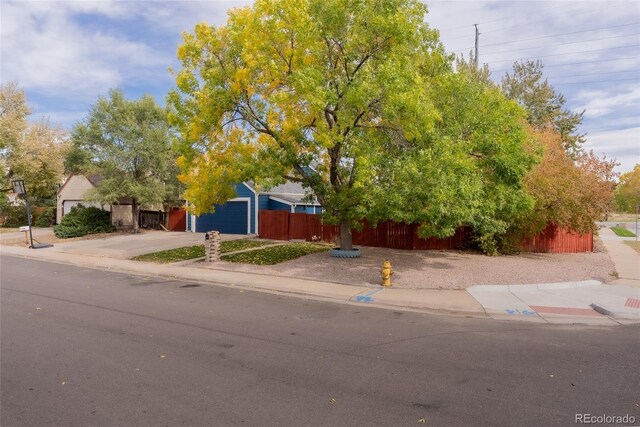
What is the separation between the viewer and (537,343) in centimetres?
660

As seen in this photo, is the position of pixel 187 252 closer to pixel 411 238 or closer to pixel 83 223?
pixel 411 238

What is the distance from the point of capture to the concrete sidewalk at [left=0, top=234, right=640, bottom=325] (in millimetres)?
8617

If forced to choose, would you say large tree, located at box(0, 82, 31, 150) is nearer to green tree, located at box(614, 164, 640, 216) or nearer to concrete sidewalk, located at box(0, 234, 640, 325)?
concrete sidewalk, located at box(0, 234, 640, 325)

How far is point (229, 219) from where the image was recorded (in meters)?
27.7

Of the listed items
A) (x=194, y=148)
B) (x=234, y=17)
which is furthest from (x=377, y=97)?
(x=194, y=148)

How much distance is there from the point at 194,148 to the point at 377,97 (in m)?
7.23

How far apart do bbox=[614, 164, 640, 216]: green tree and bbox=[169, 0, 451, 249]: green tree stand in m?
81.2

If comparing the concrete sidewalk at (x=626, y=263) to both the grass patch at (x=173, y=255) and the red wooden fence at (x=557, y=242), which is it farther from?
the grass patch at (x=173, y=255)

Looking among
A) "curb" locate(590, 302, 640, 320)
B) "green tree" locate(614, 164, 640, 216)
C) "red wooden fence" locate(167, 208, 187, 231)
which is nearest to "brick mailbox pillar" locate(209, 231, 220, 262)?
"curb" locate(590, 302, 640, 320)

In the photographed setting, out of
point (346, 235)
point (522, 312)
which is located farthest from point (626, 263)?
point (346, 235)

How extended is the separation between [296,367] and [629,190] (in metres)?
94.2

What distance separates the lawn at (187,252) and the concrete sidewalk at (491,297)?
3.23m

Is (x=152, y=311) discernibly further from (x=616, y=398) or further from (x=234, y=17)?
(x=234, y=17)

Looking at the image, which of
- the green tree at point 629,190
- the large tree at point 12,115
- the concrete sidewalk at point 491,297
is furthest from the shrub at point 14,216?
the green tree at point 629,190
